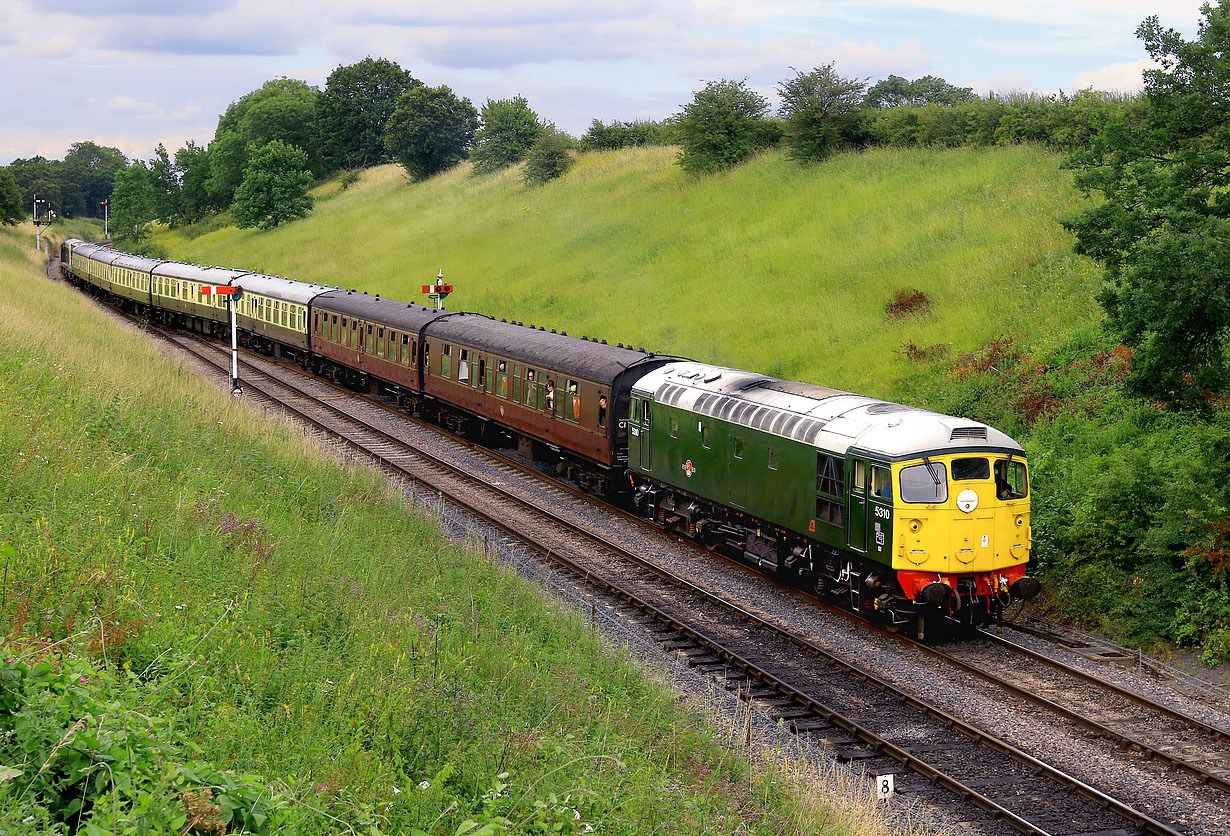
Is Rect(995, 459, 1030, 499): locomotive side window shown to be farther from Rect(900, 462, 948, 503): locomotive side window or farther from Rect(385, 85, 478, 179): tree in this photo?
Rect(385, 85, 478, 179): tree

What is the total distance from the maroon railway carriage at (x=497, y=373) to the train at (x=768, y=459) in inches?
2.3

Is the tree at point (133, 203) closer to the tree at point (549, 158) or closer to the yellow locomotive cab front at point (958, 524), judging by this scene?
the tree at point (549, 158)

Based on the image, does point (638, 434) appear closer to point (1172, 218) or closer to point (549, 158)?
point (1172, 218)

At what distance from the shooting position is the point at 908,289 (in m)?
34.7

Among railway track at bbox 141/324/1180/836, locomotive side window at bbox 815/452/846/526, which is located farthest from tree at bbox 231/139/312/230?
locomotive side window at bbox 815/452/846/526

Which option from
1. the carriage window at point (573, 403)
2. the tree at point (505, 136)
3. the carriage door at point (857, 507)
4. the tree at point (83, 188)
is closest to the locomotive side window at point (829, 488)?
the carriage door at point (857, 507)

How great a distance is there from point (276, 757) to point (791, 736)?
7.16 metres

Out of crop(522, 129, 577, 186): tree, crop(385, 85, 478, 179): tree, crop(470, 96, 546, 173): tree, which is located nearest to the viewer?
crop(522, 129, 577, 186): tree

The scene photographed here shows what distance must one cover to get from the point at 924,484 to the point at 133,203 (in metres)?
108

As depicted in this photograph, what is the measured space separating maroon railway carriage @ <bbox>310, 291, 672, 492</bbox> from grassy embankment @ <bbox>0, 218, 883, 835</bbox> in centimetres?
841

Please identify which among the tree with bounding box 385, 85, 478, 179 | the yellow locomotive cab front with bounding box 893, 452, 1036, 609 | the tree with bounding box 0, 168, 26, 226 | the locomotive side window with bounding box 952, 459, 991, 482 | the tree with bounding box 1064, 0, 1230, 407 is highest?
the tree with bounding box 385, 85, 478, 179

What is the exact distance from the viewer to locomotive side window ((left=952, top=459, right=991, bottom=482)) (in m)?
15.9

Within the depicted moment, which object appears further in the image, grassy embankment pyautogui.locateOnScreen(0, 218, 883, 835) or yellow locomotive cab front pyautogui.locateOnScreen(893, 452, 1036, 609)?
yellow locomotive cab front pyautogui.locateOnScreen(893, 452, 1036, 609)

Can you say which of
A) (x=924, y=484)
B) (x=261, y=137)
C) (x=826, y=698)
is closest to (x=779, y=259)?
(x=924, y=484)
